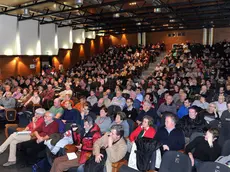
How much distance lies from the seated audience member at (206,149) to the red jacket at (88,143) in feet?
4.72

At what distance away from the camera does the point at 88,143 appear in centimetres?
369

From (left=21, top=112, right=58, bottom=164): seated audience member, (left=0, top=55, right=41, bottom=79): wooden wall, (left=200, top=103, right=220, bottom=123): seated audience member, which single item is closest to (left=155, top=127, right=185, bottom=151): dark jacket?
(left=200, top=103, right=220, bottom=123): seated audience member

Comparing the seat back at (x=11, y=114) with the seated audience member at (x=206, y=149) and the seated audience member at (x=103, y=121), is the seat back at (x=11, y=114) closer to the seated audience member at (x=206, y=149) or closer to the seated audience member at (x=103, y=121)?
the seated audience member at (x=103, y=121)

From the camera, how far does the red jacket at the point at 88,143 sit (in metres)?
3.55

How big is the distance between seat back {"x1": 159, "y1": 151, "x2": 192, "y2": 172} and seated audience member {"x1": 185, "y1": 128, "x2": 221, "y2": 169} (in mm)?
444

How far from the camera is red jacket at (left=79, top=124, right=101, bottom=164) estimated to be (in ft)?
11.6

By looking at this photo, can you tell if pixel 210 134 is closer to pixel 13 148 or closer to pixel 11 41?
pixel 13 148

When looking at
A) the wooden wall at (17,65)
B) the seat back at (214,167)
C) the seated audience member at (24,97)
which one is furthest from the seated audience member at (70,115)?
the wooden wall at (17,65)

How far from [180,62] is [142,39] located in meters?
11.1

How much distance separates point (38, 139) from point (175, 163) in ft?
8.48

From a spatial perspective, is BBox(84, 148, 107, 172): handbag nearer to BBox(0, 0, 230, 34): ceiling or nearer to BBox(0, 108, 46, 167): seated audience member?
BBox(0, 108, 46, 167): seated audience member

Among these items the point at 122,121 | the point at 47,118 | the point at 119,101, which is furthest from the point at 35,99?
the point at 122,121

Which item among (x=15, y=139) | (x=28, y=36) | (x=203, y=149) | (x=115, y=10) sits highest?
(x=115, y=10)

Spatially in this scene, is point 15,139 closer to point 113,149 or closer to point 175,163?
point 113,149
